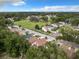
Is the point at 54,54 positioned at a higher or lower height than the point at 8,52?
higher

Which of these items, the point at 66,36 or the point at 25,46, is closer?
the point at 25,46

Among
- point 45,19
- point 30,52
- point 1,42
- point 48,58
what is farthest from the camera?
point 45,19

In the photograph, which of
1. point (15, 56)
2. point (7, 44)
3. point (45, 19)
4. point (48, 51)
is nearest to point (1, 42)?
point (7, 44)

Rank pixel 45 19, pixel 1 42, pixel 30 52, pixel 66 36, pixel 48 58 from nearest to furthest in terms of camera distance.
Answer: pixel 48 58 < pixel 30 52 < pixel 1 42 < pixel 66 36 < pixel 45 19

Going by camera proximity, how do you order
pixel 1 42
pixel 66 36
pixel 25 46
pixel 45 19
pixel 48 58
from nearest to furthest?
pixel 48 58 → pixel 25 46 → pixel 1 42 → pixel 66 36 → pixel 45 19

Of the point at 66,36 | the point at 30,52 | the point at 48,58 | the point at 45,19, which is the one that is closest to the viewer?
the point at 48,58

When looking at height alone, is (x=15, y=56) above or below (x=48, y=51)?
below

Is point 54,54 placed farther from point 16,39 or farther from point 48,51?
point 16,39

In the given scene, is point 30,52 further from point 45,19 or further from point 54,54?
point 45,19

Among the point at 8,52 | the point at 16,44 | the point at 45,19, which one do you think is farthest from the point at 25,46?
the point at 45,19
